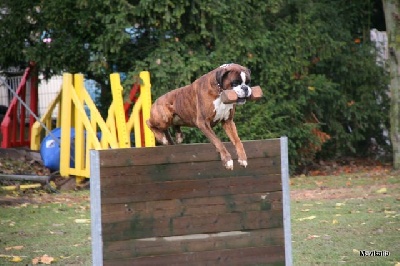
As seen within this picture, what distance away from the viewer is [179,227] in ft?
23.6

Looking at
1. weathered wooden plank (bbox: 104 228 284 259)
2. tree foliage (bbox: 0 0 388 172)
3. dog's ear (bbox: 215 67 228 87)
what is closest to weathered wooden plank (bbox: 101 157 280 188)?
weathered wooden plank (bbox: 104 228 284 259)

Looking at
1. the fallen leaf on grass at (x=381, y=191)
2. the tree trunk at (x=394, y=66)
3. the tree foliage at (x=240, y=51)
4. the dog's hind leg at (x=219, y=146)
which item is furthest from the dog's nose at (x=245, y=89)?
the tree trunk at (x=394, y=66)

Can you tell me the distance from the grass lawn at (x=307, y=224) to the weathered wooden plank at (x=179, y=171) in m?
1.36

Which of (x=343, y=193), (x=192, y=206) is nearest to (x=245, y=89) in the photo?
(x=192, y=206)

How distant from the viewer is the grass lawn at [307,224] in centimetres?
873

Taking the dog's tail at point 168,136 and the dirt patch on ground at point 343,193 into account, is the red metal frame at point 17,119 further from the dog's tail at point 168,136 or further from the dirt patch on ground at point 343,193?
the dog's tail at point 168,136

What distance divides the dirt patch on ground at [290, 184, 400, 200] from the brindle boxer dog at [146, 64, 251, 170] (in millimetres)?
6015

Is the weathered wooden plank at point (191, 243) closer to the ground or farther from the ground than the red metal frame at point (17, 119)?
closer to the ground

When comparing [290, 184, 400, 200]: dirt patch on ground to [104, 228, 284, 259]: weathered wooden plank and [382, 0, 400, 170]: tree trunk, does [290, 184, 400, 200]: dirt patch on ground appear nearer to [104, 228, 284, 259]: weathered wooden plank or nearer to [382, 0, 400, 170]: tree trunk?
[382, 0, 400, 170]: tree trunk

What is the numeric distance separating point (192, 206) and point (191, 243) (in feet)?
1.03

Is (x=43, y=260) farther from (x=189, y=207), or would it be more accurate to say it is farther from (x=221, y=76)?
(x=221, y=76)

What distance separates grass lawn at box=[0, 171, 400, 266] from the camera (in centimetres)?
873

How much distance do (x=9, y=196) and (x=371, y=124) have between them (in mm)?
8363

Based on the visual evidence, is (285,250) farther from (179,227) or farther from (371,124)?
(371,124)
